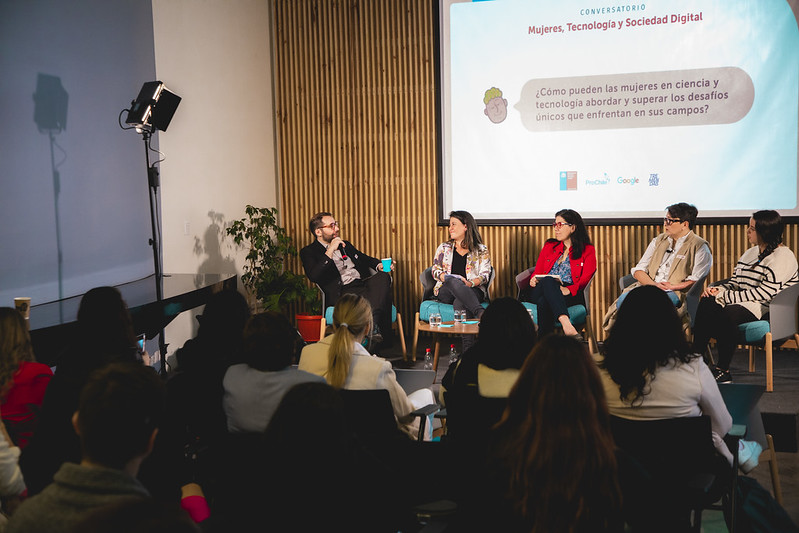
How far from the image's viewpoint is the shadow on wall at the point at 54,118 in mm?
4672

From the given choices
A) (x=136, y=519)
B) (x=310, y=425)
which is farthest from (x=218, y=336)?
(x=136, y=519)

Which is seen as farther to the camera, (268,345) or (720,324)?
(720,324)

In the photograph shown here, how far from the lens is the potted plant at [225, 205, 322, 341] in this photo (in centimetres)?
708

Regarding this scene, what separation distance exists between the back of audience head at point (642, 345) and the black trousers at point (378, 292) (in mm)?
4080

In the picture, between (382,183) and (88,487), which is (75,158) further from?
(88,487)

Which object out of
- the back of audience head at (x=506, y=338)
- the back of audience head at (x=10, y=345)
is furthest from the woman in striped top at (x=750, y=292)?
the back of audience head at (x=10, y=345)

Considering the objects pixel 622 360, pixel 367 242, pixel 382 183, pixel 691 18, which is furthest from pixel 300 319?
pixel 622 360

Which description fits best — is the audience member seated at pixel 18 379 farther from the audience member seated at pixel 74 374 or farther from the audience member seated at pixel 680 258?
the audience member seated at pixel 680 258

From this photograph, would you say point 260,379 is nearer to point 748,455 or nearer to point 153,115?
point 748,455

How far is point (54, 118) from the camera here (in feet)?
15.8

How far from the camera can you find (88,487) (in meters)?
1.40

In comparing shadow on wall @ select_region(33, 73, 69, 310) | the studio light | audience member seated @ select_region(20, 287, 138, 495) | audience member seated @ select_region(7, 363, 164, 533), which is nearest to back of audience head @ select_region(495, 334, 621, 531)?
audience member seated @ select_region(7, 363, 164, 533)

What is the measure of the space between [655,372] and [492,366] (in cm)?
59

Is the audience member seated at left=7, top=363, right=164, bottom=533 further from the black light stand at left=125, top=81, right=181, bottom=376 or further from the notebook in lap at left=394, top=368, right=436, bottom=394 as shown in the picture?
the black light stand at left=125, top=81, right=181, bottom=376
